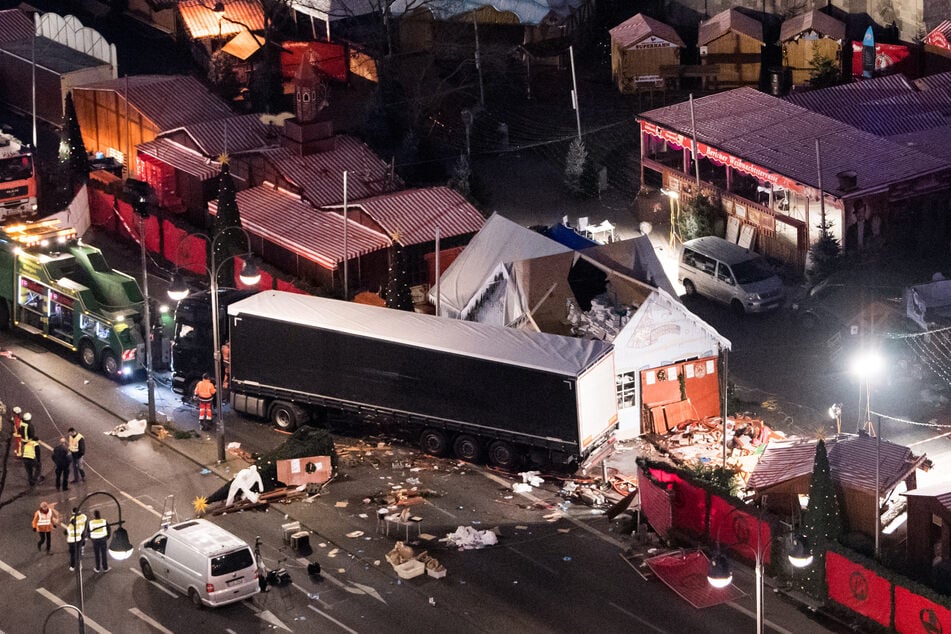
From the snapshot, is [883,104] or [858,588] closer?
[858,588]

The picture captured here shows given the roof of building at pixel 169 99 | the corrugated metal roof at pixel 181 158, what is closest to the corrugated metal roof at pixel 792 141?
the corrugated metal roof at pixel 181 158

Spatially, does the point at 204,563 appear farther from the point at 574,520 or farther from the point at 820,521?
the point at 820,521

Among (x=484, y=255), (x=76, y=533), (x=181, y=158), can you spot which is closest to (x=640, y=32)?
(x=181, y=158)

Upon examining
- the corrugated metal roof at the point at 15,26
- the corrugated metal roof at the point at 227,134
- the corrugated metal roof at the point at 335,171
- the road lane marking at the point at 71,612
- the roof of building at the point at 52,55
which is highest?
the corrugated metal roof at the point at 15,26

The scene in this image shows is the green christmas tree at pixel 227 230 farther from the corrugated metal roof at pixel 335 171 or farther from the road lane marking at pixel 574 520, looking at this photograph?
the road lane marking at pixel 574 520

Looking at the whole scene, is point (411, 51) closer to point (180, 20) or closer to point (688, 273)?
point (180, 20)

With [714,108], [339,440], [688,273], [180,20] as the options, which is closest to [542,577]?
[339,440]

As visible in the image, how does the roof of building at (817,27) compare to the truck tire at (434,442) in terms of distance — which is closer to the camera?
the truck tire at (434,442)

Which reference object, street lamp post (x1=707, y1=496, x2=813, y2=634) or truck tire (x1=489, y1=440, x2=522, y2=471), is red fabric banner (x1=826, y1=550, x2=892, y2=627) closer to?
street lamp post (x1=707, y1=496, x2=813, y2=634)
